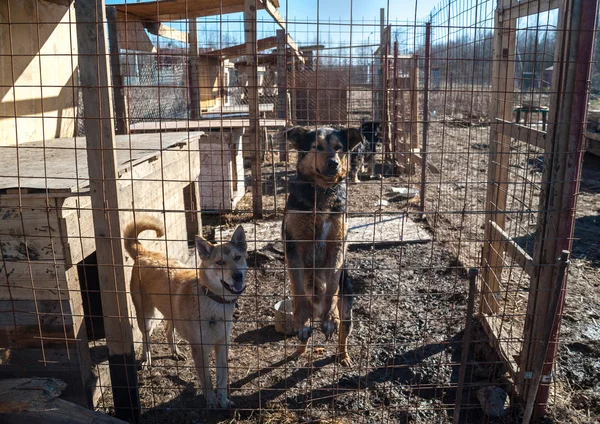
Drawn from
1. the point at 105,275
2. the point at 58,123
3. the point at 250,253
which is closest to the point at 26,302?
the point at 105,275

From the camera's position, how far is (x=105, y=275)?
3.33m

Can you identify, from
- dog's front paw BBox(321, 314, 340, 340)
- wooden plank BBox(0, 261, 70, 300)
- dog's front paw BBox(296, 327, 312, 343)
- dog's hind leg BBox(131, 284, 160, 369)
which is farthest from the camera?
dog's front paw BBox(321, 314, 340, 340)

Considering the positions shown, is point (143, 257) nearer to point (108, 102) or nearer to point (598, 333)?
point (108, 102)

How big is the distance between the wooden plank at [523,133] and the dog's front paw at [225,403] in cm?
293

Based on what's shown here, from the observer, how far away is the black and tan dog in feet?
14.9

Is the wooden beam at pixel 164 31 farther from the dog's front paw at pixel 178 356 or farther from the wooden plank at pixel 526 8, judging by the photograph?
the dog's front paw at pixel 178 356

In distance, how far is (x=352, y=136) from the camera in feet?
15.4

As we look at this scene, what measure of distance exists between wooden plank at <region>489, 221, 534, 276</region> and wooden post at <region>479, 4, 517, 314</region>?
2.3 inches

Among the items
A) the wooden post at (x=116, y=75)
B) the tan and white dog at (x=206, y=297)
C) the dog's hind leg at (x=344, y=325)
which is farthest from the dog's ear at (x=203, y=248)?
Answer: the wooden post at (x=116, y=75)

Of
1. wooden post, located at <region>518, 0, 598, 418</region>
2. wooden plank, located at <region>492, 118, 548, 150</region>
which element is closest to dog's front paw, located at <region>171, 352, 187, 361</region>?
wooden post, located at <region>518, 0, 598, 418</region>

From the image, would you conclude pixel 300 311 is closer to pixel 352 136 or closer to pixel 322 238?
pixel 322 238

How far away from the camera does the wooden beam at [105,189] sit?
120 inches

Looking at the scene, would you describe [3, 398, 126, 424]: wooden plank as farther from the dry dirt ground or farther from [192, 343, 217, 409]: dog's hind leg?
[192, 343, 217, 409]: dog's hind leg

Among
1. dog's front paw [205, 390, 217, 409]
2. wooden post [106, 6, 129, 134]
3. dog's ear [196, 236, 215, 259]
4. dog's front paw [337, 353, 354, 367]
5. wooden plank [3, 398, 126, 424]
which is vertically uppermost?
wooden post [106, 6, 129, 134]
